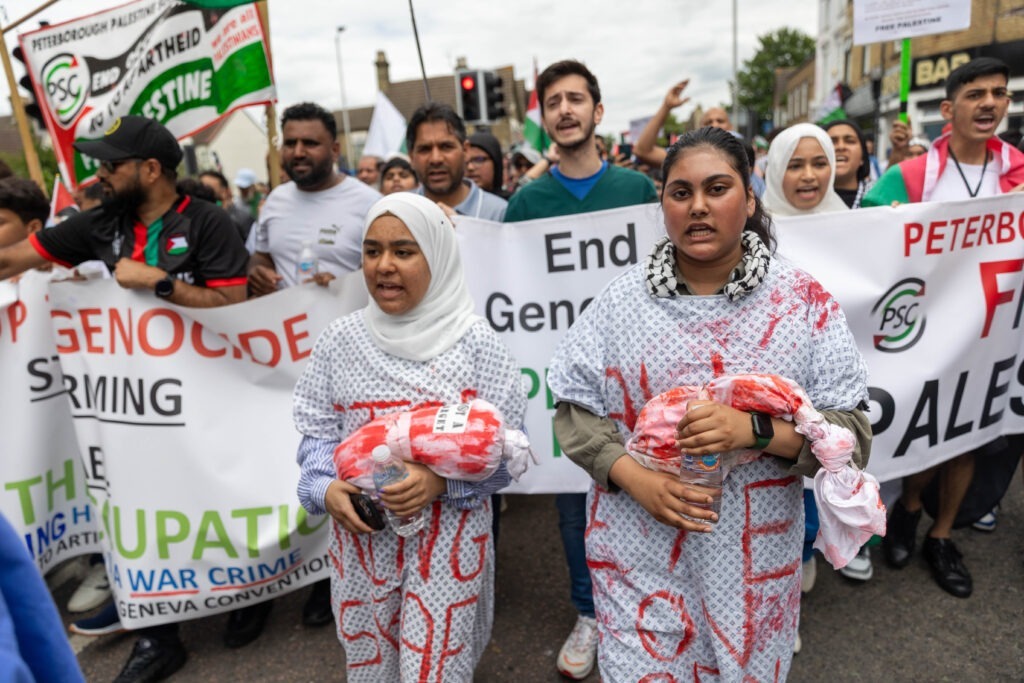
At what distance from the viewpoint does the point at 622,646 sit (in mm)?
1778

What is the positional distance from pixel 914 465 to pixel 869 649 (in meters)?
0.75

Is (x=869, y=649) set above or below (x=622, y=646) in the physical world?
below

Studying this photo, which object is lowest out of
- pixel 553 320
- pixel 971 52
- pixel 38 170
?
pixel 553 320

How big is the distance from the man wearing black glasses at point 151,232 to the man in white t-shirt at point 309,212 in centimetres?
44

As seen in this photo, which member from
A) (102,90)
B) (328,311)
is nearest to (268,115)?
(102,90)

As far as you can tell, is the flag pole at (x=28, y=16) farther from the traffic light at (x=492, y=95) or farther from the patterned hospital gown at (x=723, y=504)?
the traffic light at (x=492, y=95)

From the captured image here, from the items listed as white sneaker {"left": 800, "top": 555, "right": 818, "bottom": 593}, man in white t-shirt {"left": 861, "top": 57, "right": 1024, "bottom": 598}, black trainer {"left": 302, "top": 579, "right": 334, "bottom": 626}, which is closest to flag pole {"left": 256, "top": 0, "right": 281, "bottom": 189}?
black trainer {"left": 302, "top": 579, "right": 334, "bottom": 626}

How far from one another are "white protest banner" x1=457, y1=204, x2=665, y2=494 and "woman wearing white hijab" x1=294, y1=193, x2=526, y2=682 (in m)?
0.85

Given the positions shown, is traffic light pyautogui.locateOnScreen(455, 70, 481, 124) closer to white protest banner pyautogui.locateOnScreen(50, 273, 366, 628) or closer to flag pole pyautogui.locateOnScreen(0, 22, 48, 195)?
flag pole pyautogui.locateOnScreen(0, 22, 48, 195)

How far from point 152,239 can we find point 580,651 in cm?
234

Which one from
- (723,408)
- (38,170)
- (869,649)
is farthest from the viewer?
(38,170)

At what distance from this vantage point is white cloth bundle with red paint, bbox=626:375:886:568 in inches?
61.1

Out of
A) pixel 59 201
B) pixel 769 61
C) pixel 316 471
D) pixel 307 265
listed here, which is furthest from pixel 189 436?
pixel 769 61

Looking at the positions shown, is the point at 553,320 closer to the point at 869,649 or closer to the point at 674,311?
the point at 674,311
